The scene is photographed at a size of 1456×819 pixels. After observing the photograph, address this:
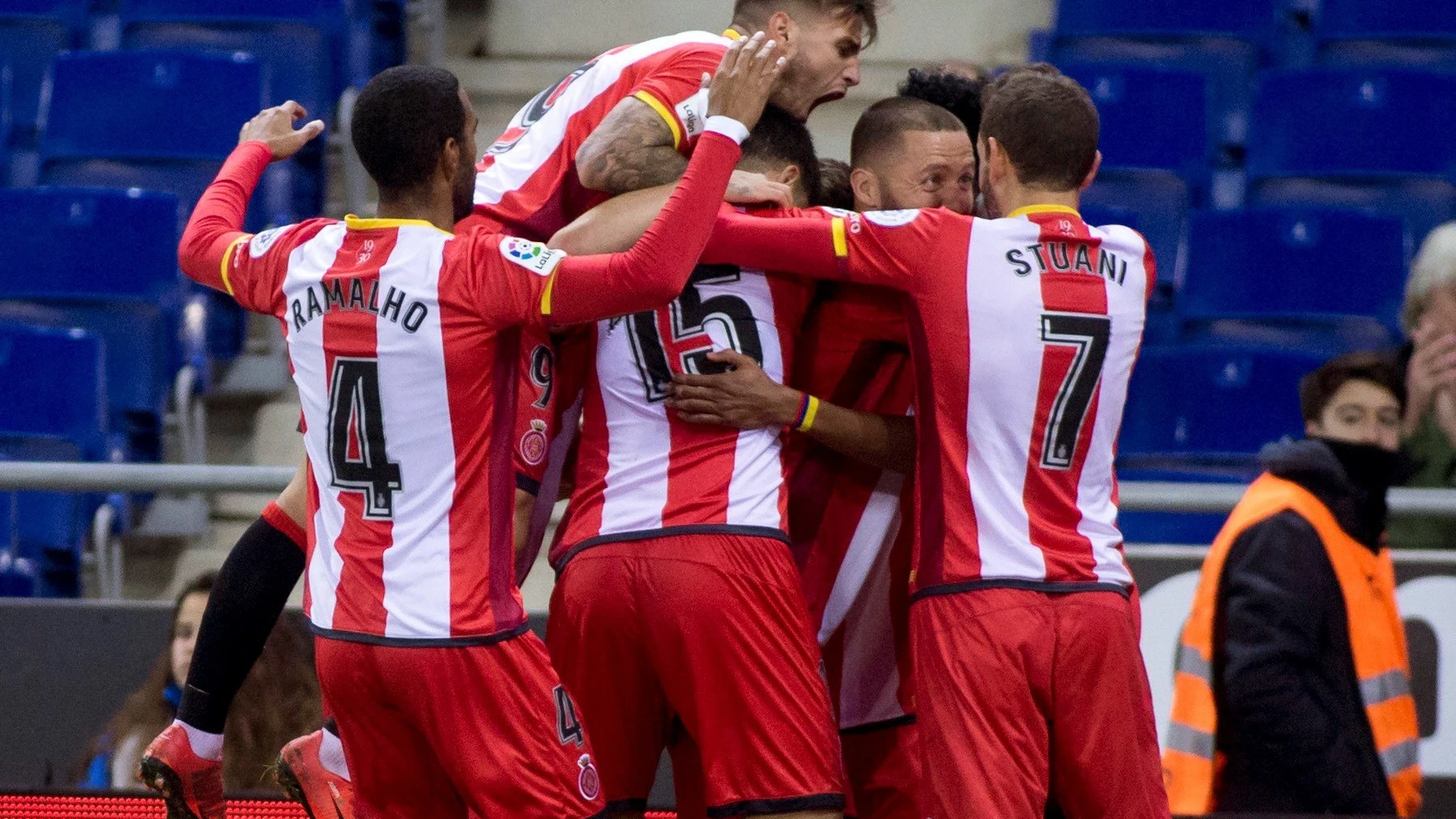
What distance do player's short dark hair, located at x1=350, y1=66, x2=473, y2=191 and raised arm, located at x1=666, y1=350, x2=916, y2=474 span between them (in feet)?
2.19

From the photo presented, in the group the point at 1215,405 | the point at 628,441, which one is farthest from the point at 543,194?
the point at 1215,405

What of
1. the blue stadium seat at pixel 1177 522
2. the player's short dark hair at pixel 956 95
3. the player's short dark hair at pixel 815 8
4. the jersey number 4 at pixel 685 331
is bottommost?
the blue stadium seat at pixel 1177 522

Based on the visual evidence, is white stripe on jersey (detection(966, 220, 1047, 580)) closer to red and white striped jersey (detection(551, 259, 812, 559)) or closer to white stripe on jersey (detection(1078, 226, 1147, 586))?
white stripe on jersey (detection(1078, 226, 1147, 586))

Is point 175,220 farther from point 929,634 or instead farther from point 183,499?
point 929,634

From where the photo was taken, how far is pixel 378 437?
3.32 m

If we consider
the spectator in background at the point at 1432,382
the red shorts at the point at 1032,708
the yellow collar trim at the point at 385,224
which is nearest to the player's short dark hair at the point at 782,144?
the yellow collar trim at the point at 385,224

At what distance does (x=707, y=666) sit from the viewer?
355cm

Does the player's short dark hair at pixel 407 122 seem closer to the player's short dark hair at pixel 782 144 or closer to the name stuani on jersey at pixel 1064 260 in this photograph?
the player's short dark hair at pixel 782 144

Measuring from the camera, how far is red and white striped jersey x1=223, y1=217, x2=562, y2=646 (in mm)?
3295

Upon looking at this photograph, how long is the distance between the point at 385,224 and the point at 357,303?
0.16 metres

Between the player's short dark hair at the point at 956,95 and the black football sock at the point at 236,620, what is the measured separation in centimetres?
174

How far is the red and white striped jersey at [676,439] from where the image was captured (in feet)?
12.0

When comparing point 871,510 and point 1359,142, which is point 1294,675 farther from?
point 1359,142

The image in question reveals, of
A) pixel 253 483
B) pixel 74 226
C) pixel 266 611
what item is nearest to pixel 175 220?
pixel 74 226
